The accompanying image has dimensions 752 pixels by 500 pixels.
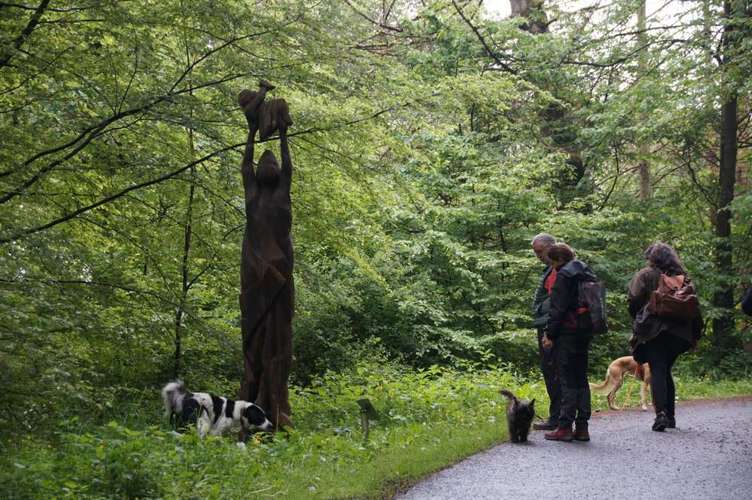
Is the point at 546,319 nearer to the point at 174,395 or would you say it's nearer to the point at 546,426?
the point at 546,426

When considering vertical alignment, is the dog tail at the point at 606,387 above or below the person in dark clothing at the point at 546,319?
below

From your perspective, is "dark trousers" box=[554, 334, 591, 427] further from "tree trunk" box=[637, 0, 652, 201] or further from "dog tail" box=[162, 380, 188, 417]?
"tree trunk" box=[637, 0, 652, 201]

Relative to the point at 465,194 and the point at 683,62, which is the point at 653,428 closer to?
the point at 465,194

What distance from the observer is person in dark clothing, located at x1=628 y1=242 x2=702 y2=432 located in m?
8.93

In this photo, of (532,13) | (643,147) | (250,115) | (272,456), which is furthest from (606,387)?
(643,147)

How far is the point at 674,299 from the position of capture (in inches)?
347

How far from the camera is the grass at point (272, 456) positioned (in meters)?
5.86

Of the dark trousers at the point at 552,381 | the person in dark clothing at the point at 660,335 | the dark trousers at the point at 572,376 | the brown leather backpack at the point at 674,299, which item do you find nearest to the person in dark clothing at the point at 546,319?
the dark trousers at the point at 552,381

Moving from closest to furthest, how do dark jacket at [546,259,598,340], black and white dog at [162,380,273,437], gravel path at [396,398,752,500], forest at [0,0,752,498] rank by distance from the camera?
gravel path at [396,398,752,500], forest at [0,0,752,498], dark jacket at [546,259,598,340], black and white dog at [162,380,273,437]

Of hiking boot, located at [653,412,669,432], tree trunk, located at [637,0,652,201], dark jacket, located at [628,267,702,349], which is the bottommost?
hiking boot, located at [653,412,669,432]

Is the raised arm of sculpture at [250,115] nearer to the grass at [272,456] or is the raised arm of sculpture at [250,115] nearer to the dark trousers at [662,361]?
the grass at [272,456]

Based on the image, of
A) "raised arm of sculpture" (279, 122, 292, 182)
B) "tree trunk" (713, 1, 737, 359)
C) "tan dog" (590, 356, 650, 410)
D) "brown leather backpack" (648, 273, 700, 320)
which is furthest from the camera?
"tree trunk" (713, 1, 737, 359)

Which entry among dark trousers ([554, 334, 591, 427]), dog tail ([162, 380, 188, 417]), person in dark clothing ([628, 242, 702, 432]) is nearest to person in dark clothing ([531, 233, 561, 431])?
dark trousers ([554, 334, 591, 427])

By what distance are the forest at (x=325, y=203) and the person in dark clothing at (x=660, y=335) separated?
263cm
